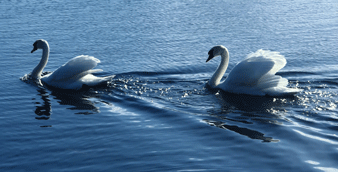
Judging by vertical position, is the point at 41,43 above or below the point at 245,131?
above

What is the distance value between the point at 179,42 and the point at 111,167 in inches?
408

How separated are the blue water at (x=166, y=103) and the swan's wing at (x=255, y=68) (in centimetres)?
48

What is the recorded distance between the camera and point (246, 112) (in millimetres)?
10414

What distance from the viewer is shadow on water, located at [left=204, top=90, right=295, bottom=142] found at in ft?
30.8

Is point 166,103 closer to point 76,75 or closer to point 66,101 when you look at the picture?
point 66,101

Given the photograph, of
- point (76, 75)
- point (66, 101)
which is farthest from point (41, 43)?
point (66, 101)

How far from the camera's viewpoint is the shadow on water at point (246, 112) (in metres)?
9.40

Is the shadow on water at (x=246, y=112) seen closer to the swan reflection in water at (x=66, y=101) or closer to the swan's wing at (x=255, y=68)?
the swan's wing at (x=255, y=68)

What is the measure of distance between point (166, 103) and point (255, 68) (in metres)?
2.43

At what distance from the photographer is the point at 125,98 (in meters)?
11.4

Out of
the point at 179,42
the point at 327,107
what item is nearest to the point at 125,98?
the point at 327,107

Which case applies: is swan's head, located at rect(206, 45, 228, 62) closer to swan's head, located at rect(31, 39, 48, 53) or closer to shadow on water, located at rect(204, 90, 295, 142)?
shadow on water, located at rect(204, 90, 295, 142)

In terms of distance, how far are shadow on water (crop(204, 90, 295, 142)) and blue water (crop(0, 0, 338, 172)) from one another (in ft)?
0.08

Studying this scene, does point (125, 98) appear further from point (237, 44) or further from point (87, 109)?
point (237, 44)
